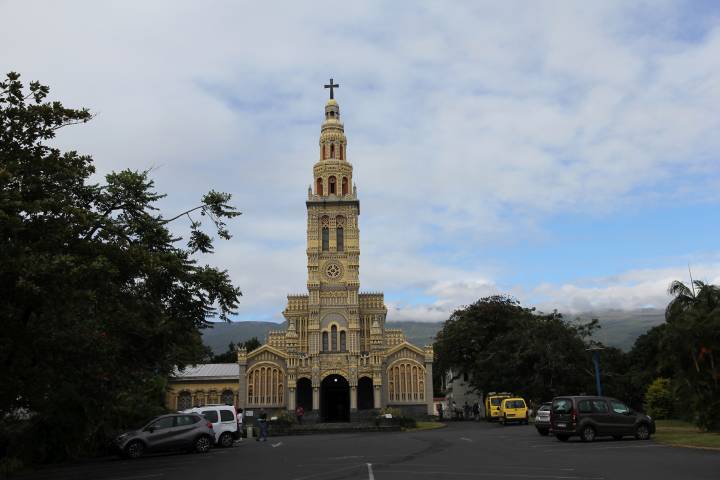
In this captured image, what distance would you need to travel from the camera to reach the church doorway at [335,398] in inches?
2525

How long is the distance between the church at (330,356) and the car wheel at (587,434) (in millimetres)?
36777

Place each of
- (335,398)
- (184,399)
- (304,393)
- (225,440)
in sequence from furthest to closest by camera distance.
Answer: (184,399) < (335,398) < (304,393) < (225,440)

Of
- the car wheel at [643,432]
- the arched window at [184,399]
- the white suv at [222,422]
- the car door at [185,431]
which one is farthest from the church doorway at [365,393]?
the car wheel at [643,432]

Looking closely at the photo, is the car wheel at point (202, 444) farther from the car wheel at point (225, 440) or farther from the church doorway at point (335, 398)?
the church doorway at point (335, 398)

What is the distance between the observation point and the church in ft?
206

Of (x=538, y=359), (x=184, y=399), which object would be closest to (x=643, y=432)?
(x=538, y=359)

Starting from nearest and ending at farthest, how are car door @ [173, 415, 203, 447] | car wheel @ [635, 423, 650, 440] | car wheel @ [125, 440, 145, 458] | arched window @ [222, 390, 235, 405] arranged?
car wheel @ [125, 440, 145, 458] < car door @ [173, 415, 203, 447] < car wheel @ [635, 423, 650, 440] < arched window @ [222, 390, 235, 405]

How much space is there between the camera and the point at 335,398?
65.2 metres

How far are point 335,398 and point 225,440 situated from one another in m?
36.1

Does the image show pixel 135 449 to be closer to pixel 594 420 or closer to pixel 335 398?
pixel 594 420

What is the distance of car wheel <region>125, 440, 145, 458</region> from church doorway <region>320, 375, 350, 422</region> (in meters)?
39.7

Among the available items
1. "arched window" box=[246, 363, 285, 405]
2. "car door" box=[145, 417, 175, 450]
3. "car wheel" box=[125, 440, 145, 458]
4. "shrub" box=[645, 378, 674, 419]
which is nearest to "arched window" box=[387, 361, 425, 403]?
"arched window" box=[246, 363, 285, 405]

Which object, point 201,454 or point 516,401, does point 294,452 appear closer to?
point 201,454

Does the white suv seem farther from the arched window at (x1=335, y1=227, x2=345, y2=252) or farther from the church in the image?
the arched window at (x1=335, y1=227, x2=345, y2=252)
